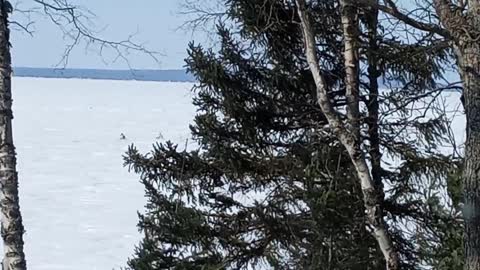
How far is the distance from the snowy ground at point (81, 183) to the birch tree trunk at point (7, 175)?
1.46m

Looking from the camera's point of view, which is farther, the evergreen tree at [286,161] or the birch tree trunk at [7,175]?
the evergreen tree at [286,161]

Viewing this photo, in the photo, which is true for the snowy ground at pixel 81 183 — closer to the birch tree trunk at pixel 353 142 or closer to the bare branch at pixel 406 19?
the birch tree trunk at pixel 353 142

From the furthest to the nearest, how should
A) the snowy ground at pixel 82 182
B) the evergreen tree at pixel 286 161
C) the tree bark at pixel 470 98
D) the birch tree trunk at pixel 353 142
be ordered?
the snowy ground at pixel 82 182, the evergreen tree at pixel 286 161, the birch tree trunk at pixel 353 142, the tree bark at pixel 470 98

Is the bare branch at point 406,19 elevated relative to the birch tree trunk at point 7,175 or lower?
elevated

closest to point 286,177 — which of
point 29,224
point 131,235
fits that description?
point 131,235

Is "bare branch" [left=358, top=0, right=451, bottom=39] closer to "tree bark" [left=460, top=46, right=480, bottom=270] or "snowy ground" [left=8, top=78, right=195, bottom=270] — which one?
"tree bark" [left=460, top=46, right=480, bottom=270]

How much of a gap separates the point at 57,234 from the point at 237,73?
22.1ft

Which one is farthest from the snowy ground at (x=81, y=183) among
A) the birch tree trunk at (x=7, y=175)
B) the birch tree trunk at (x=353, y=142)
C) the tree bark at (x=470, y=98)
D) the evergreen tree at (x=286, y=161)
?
the tree bark at (x=470, y=98)

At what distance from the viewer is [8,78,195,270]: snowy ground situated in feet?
33.9

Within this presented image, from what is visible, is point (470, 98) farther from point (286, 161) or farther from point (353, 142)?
point (286, 161)

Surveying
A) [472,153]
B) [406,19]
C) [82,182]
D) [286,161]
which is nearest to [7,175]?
[286,161]

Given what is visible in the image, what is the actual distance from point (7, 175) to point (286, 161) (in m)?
1.95

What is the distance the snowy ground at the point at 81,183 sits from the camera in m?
10.3

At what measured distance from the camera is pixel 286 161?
531 cm
